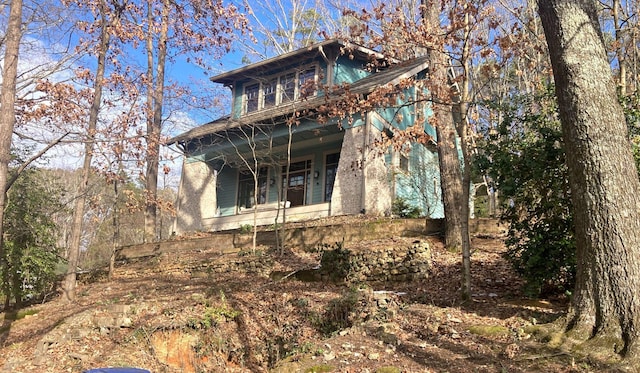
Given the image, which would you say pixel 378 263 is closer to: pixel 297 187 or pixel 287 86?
pixel 297 187

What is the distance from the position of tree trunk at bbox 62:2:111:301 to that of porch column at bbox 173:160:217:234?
20.4ft

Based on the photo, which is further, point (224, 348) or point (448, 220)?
point (448, 220)

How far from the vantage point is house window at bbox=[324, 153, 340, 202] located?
57.4 ft

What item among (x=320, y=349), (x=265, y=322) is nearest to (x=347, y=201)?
(x=265, y=322)

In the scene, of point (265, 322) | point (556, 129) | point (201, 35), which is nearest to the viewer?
point (556, 129)

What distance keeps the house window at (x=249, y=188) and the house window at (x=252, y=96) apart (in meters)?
2.51

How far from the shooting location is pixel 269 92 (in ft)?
63.9

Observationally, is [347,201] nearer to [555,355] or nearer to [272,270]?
[272,270]

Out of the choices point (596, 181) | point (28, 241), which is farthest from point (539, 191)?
point (28, 241)

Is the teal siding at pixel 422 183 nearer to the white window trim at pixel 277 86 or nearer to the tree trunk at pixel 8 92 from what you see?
the white window trim at pixel 277 86

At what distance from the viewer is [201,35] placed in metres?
13.6

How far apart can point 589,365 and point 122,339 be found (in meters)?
7.33

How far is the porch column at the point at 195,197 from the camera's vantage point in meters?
18.1

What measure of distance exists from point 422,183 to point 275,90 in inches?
271
